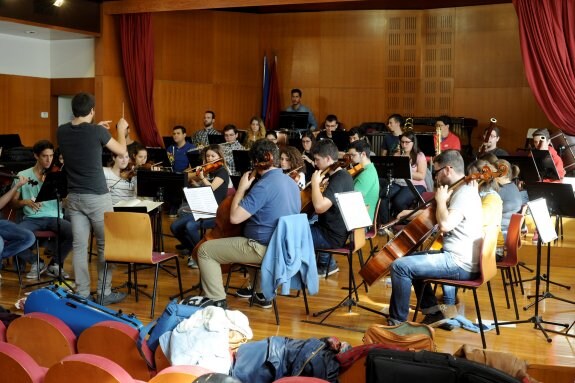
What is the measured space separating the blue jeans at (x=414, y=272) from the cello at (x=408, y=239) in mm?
109

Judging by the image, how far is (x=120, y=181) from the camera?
24.3ft

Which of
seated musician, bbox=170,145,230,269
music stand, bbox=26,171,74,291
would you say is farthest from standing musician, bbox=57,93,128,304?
seated musician, bbox=170,145,230,269

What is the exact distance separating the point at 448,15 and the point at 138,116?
5.65m

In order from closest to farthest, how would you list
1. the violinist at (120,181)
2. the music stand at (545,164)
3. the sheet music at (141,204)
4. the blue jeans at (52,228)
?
the sheet music at (141,204) < the blue jeans at (52,228) < the violinist at (120,181) < the music stand at (545,164)

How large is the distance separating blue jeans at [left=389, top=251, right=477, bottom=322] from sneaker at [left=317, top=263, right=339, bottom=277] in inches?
74.1

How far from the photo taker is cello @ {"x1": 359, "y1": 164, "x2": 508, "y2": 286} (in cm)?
528

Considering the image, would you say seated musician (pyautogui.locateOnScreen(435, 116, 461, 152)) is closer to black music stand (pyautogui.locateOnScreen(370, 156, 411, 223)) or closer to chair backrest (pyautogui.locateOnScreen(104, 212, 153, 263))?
black music stand (pyautogui.locateOnScreen(370, 156, 411, 223))

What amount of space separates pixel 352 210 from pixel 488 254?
41.0 inches

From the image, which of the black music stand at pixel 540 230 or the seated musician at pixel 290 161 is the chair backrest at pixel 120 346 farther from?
the seated musician at pixel 290 161

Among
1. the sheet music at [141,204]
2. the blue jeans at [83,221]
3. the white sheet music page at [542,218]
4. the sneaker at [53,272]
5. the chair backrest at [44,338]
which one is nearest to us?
the chair backrest at [44,338]

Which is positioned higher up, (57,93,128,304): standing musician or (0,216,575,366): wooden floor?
(57,93,128,304): standing musician

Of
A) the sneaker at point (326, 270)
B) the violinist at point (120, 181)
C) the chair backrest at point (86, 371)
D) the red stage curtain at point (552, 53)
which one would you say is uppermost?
the red stage curtain at point (552, 53)

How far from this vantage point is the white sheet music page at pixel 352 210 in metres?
5.52

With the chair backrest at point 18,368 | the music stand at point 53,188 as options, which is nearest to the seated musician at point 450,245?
the chair backrest at point 18,368
